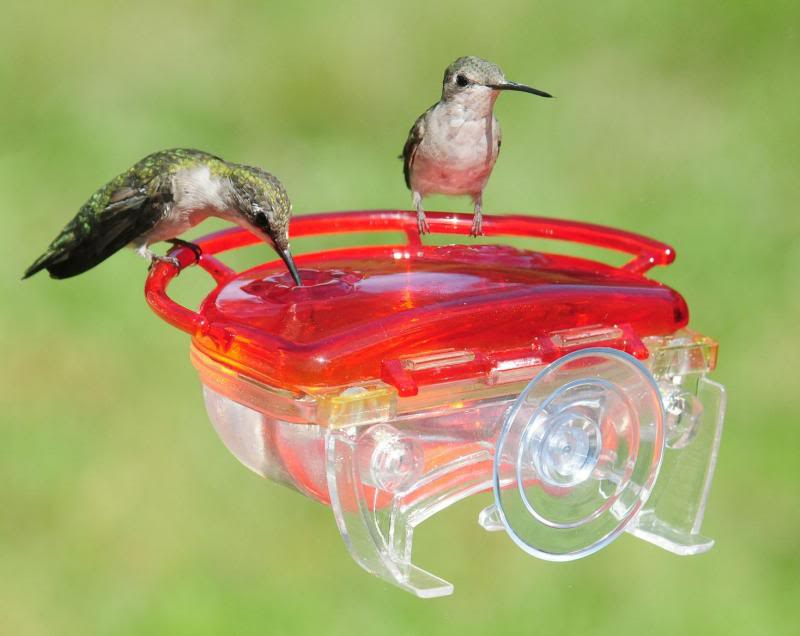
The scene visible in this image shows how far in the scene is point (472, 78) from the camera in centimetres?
311

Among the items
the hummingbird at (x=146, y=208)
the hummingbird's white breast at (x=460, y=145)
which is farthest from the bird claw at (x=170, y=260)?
the hummingbird's white breast at (x=460, y=145)

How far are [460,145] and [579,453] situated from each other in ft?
3.23

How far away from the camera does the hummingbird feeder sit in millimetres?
2404

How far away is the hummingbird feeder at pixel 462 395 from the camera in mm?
2404

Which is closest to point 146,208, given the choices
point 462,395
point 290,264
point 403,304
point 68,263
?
point 68,263

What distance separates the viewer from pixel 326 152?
270 inches

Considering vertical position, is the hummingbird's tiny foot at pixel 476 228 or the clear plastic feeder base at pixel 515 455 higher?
the hummingbird's tiny foot at pixel 476 228

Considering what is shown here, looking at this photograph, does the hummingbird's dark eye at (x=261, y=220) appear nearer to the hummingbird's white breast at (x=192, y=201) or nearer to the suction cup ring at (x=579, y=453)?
the hummingbird's white breast at (x=192, y=201)

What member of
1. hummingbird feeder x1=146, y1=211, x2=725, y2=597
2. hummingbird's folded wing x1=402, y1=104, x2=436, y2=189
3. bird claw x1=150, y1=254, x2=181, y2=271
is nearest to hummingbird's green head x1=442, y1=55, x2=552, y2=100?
hummingbird's folded wing x1=402, y1=104, x2=436, y2=189

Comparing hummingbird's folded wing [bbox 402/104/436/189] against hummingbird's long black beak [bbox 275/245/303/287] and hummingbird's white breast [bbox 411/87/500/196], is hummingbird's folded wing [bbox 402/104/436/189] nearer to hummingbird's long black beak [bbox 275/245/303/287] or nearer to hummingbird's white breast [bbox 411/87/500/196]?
hummingbird's white breast [bbox 411/87/500/196]

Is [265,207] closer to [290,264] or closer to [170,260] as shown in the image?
[290,264]

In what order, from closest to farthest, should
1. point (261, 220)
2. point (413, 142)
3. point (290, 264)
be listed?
1. point (290, 264)
2. point (261, 220)
3. point (413, 142)

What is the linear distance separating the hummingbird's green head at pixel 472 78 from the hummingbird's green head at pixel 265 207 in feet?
1.76

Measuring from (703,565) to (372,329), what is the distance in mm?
3577
